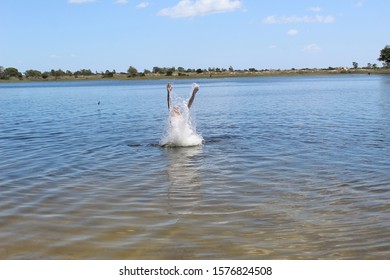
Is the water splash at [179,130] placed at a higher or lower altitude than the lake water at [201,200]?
higher

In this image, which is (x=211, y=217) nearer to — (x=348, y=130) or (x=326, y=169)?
(x=326, y=169)

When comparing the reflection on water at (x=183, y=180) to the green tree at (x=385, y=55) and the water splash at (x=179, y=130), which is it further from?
the green tree at (x=385, y=55)

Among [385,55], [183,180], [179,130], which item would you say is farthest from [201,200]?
[385,55]

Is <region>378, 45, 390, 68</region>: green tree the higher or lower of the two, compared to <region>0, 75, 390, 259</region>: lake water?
higher

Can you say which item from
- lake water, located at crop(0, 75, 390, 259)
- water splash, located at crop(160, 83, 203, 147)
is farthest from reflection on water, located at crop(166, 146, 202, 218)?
water splash, located at crop(160, 83, 203, 147)

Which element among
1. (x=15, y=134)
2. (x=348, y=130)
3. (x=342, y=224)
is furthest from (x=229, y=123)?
(x=342, y=224)

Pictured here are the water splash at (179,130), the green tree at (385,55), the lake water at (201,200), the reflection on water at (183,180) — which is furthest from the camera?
the green tree at (385,55)

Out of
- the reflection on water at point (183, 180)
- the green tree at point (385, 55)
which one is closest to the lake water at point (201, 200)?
the reflection on water at point (183, 180)

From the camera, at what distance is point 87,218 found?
8.59 meters

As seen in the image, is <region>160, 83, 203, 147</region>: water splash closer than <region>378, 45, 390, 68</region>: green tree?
Yes

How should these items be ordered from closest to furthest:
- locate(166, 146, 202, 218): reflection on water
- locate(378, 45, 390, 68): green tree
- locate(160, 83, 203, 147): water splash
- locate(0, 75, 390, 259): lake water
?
locate(0, 75, 390, 259): lake water, locate(166, 146, 202, 218): reflection on water, locate(160, 83, 203, 147): water splash, locate(378, 45, 390, 68): green tree

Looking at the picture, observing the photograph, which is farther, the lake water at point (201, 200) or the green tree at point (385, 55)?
the green tree at point (385, 55)

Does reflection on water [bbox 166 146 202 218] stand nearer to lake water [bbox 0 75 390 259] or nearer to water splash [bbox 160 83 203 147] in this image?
lake water [bbox 0 75 390 259]

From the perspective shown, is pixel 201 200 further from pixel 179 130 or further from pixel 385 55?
pixel 385 55
